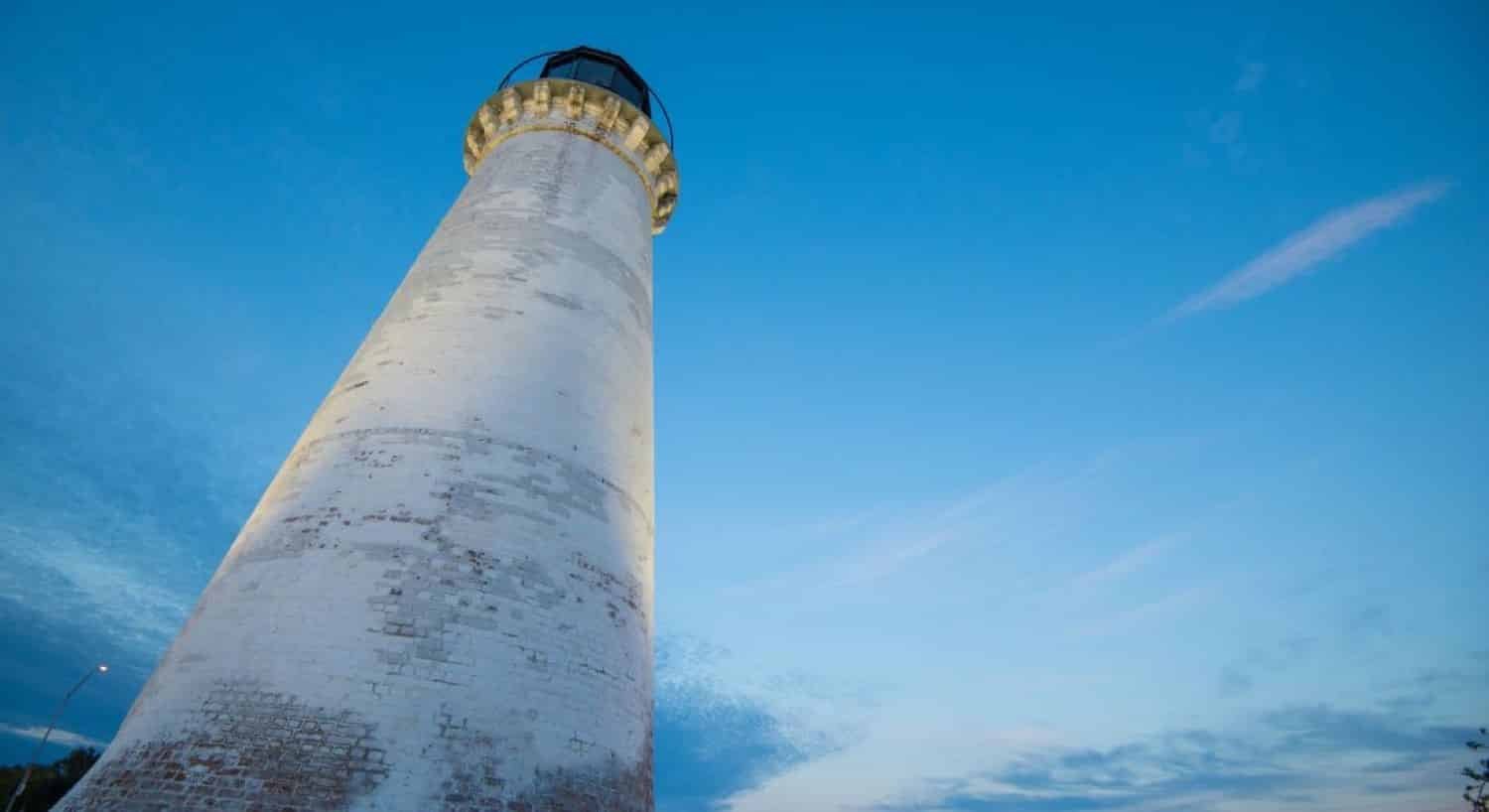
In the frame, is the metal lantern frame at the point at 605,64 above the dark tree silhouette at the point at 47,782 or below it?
above

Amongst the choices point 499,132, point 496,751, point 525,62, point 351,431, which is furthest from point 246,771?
point 525,62

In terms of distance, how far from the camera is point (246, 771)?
21.1 feet

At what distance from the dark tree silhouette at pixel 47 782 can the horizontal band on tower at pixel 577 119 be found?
89.9 ft

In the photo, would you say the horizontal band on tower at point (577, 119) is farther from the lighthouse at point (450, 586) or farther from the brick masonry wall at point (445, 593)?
the brick masonry wall at point (445, 593)

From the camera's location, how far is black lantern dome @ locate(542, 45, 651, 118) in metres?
15.9

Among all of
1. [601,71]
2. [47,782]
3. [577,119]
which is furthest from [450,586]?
[47,782]

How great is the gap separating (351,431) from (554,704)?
3913 mm

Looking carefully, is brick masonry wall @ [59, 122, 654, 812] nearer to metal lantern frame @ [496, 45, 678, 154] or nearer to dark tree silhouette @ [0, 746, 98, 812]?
metal lantern frame @ [496, 45, 678, 154]

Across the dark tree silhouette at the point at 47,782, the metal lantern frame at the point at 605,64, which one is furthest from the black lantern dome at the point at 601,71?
the dark tree silhouette at the point at 47,782

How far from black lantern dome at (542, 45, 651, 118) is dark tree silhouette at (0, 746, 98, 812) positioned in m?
28.1

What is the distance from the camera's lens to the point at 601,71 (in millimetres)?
16172

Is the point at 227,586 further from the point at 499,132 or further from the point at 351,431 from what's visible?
the point at 499,132

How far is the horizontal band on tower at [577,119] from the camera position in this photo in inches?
540

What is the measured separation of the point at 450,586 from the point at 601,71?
1224 centimetres
